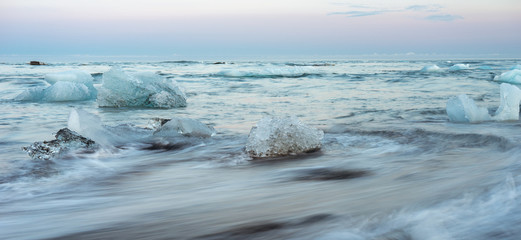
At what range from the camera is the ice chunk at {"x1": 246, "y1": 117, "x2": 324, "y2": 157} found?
3.23m

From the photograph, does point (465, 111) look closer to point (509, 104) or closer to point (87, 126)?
point (509, 104)

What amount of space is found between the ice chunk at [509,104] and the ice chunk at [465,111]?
0.14 metres

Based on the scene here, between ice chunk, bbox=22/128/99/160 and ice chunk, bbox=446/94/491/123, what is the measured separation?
3.70m

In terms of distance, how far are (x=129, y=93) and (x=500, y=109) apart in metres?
5.18

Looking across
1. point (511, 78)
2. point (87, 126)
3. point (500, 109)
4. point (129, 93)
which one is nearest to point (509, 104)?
point (500, 109)

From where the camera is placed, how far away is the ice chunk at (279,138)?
3234 millimetres

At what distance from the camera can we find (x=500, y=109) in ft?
15.6

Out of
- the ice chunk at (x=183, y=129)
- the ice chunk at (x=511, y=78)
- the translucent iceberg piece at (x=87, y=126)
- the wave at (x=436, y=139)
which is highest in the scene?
the translucent iceberg piece at (x=87, y=126)

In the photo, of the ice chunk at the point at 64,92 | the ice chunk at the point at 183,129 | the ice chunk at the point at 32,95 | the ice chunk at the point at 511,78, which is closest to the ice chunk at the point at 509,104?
the ice chunk at the point at 183,129

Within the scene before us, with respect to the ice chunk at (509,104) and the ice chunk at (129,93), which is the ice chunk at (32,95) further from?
the ice chunk at (509,104)

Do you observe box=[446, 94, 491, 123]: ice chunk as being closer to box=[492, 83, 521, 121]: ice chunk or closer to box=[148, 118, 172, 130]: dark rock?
box=[492, 83, 521, 121]: ice chunk

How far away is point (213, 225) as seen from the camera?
6.02 ft

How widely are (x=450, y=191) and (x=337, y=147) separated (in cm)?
145

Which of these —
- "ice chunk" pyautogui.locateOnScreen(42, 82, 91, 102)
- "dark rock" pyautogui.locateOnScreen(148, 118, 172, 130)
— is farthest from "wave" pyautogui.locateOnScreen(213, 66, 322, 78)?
"dark rock" pyautogui.locateOnScreen(148, 118, 172, 130)
